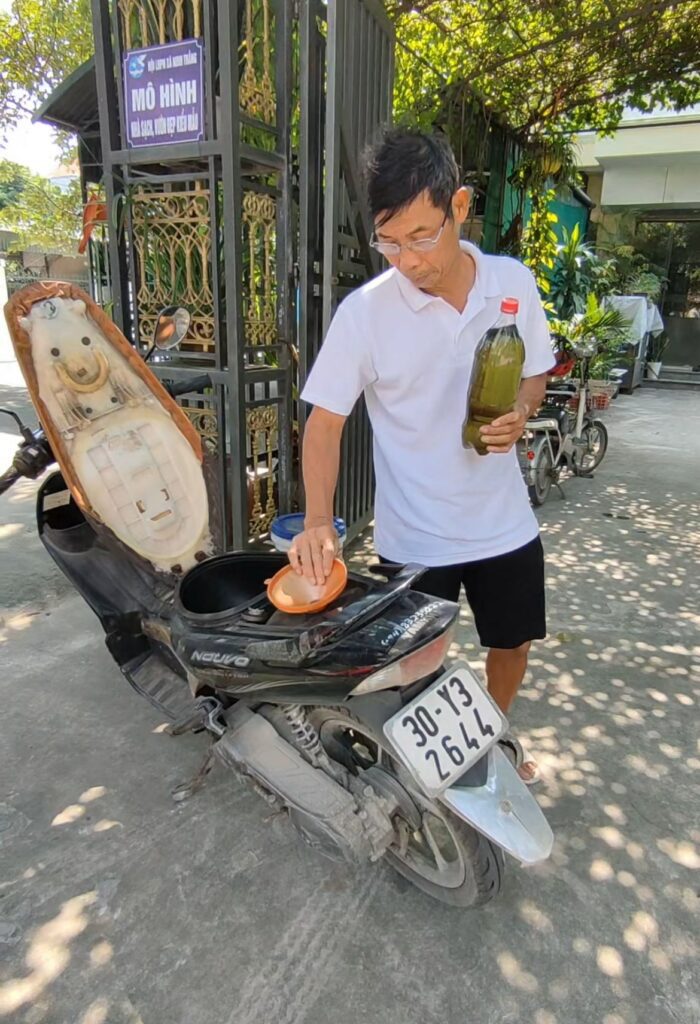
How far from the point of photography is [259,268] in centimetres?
322

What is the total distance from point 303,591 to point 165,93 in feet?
8.10

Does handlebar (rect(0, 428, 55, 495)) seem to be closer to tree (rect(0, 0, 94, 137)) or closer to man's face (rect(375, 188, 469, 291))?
man's face (rect(375, 188, 469, 291))

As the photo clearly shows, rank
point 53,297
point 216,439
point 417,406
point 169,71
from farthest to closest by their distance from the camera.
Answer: point 216,439, point 169,71, point 53,297, point 417,406

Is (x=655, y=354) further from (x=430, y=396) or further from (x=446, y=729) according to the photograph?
(x=446, y=729)

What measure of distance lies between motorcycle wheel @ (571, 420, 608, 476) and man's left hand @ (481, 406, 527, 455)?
473 centimetres

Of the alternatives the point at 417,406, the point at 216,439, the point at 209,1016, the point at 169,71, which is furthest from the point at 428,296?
the point at 169,71

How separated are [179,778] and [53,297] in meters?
1.55

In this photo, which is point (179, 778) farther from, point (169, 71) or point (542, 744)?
point (169, 71)

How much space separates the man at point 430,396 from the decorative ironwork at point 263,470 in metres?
1.67

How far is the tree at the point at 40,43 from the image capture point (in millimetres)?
8375

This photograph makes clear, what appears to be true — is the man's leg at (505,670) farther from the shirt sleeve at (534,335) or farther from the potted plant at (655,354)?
the potted plant at (655,354)

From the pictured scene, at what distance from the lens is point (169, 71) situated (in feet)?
9.37

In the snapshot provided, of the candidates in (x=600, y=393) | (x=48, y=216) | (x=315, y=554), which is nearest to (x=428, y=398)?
(x=315, y=554)

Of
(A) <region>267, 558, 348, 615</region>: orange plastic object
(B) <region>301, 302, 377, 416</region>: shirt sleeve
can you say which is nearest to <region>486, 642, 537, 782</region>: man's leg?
(A) <region>267, 558, 348, 615</region>: orange plastic object
